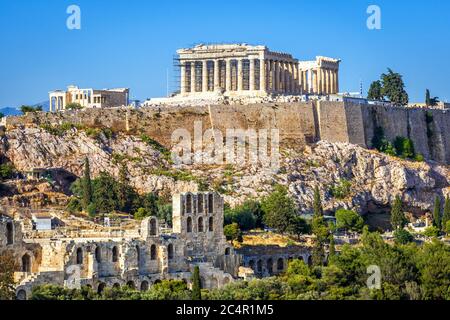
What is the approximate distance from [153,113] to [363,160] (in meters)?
14.7

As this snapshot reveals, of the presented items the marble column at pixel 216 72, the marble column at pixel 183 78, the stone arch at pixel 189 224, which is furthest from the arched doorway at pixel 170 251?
the marble column at pixel 183 78

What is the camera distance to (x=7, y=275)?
3044 inches

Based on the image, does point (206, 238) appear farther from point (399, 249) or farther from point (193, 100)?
point (193, 100)

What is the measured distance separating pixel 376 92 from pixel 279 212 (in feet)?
133

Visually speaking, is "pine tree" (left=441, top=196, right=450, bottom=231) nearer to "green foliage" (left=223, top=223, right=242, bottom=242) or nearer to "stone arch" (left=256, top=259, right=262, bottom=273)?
"green foliage" (left=223, top=223, right=242, bottom=242)

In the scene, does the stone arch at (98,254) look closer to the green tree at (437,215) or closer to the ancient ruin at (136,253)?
the ancient ruin at (136,253)

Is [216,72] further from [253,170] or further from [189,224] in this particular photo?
[189,224]

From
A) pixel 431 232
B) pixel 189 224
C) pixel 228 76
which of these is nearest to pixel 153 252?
pixel 189 224

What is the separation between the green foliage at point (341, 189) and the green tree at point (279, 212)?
878cm

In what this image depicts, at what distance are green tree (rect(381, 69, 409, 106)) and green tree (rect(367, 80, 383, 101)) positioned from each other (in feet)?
1.12

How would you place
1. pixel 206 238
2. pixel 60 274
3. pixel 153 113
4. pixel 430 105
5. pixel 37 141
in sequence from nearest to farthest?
pixel 60 274, pixel 206 238, pixel 37 141, pixel 153 113, pixel 430 105

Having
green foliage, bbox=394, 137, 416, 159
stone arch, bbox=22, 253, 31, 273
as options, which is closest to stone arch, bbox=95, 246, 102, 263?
stone arch, bbox=22, 253, 31, 273

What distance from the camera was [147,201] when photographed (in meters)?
108

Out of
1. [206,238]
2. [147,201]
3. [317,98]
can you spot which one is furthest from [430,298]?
[317,98]
